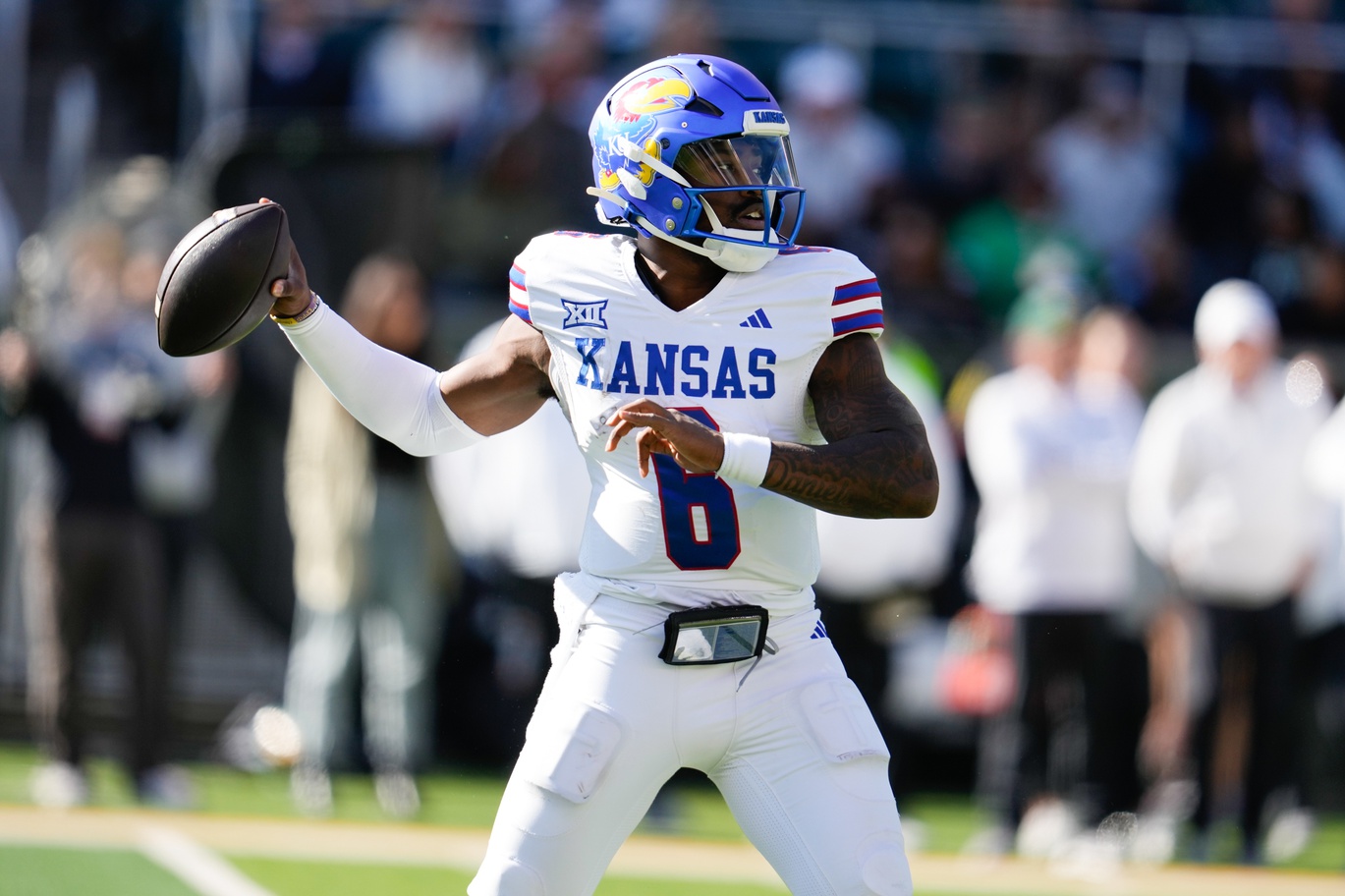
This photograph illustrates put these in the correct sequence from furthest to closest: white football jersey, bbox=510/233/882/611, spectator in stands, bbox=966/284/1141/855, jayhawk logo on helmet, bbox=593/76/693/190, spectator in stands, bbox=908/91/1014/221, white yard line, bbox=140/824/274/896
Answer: spectator in stands, bbox=908/91/1014/221 < spectator in stands, bbox=966/284/1141/855 < white yard line, bbox=140/824/274/896 < jayhawk logo on helmet, bbox=593/76/693/190 < white football jersey, bbox=510/233/882/611

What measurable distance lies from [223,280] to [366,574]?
4.22m

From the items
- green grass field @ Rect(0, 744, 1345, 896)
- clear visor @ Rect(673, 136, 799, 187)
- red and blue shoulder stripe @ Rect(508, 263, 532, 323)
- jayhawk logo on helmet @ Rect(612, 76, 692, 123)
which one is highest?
jayhawk logo on helmet @ Rect(612, 76, 692, 123)

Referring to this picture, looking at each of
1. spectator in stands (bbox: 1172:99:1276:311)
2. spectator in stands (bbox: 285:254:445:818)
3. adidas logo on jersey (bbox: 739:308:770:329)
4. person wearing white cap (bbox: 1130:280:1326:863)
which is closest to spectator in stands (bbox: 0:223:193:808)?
spectator in stands (bbox: 285:254:445:818)

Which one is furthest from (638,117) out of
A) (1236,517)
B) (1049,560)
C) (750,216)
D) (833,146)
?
(833,146)

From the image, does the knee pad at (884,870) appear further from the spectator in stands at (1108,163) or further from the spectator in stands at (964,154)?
the spectator in stands at (1108,163)

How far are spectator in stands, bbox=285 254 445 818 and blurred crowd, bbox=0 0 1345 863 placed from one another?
17 millimetres

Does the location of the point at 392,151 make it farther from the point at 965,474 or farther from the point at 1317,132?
the point at 1317,132

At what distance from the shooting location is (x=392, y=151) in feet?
29.3

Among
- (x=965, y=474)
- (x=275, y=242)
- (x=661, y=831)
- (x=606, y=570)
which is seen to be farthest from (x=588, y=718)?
(x=965, y=474)

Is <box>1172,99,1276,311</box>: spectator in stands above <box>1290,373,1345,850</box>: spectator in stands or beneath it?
above

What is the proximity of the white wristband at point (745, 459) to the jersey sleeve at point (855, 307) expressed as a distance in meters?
0.38

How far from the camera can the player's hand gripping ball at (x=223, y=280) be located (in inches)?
142

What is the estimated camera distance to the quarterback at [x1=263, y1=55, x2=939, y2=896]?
339 centimetres

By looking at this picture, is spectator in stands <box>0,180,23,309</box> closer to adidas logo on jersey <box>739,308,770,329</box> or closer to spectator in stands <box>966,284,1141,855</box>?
spectator in stands <box>966,284,1141,855</box>
